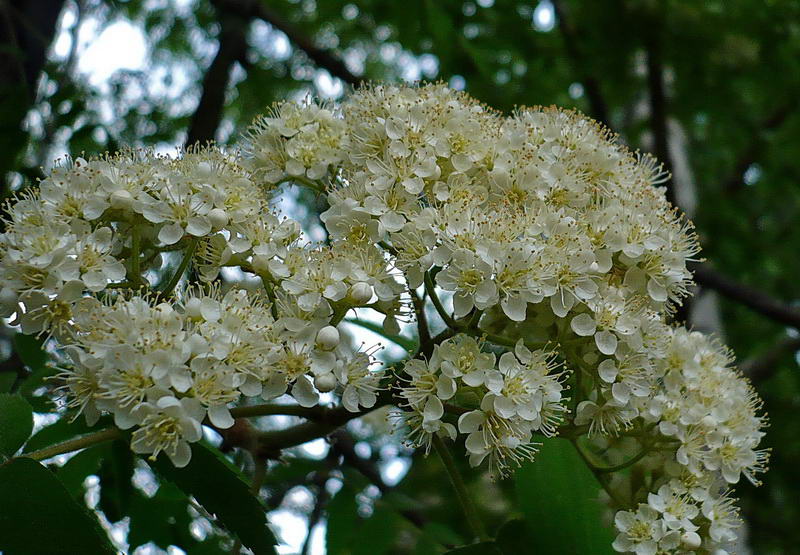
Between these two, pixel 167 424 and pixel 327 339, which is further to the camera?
pixel 327 339

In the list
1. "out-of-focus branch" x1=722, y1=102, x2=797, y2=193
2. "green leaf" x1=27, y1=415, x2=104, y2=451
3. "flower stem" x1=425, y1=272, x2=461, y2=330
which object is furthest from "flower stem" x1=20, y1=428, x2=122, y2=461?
"out-of-focus branch" x1=722, y1=102, x2=797, y2=193

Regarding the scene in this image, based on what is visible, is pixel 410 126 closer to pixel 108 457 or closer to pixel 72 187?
pixel 72 187

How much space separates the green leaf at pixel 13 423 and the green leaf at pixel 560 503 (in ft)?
3.30

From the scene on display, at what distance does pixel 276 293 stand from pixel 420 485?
12.1ft

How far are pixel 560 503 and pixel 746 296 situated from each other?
84.8 inches

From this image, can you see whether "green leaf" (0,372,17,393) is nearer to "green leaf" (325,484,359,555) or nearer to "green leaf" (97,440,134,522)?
"green leaf" (97,440,134,522)

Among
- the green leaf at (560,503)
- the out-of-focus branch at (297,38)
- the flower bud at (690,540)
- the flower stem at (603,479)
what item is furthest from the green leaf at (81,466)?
the out-of-focus branch at (297,38)

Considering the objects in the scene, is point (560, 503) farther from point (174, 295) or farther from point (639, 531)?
point (174, 295)

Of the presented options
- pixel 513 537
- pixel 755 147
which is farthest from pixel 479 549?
pixel 755 147

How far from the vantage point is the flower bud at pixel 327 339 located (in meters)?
1.41

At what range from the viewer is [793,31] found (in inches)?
146

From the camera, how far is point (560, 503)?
1.76m

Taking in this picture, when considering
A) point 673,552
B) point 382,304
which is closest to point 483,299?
point 382,304

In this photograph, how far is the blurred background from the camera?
221 centimetres
